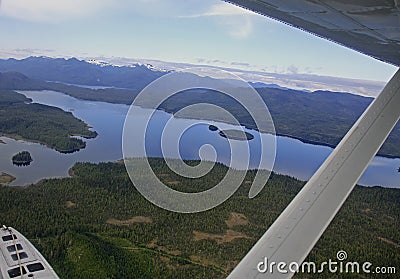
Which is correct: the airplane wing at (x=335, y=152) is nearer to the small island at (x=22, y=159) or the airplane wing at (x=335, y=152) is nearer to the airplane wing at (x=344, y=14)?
the airplane wing at (x=344, y=14)

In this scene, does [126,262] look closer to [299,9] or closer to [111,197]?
[111,197]

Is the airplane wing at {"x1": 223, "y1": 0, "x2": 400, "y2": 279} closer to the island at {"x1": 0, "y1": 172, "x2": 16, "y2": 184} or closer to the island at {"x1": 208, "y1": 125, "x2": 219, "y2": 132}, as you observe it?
the island at {"x1": 0, "y1": 172, "x2": 16, "y2": 184}

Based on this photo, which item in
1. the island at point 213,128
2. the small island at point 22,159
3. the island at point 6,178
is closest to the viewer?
the island at point 6,178

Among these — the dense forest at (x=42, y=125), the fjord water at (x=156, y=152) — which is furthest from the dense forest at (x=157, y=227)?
the dense forest at (x=42, y=125)

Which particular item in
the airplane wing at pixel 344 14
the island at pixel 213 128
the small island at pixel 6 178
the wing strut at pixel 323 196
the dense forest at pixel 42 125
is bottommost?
the small island at pixel 6 178

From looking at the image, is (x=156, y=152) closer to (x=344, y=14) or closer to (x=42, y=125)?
(x=42, y=125)
